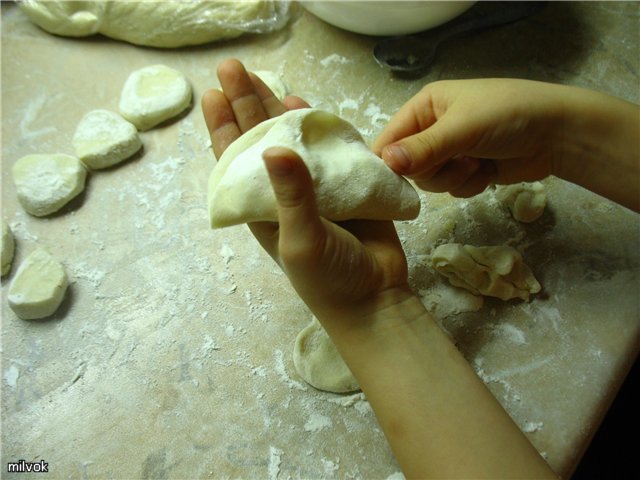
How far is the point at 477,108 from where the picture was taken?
0.87m

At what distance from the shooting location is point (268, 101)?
1.09m

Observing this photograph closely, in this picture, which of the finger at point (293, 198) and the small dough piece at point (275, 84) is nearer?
the finger at point (293, 198)

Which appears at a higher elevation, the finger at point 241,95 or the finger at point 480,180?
the finger at point 241,95

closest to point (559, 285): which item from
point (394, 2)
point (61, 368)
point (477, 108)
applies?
point (477, 108)

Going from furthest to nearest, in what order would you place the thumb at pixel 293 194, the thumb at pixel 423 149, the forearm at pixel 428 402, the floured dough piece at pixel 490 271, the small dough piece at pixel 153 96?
the small dough piece at pixel 153 96 → the floured dough piece at pixel 490 271 → the thumb at pixel 423 149 → the forearm at pixel 428 402 → the thumb at pixel 293 194

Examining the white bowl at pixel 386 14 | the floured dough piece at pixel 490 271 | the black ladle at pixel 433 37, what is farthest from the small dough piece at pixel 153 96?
the floured dough piece at pixel 490 271

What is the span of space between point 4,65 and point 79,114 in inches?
12.3

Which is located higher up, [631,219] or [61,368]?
[631,219]

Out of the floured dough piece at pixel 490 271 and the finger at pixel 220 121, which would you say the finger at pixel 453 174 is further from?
the finger at pixel 220 121

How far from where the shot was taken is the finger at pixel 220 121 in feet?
3.44

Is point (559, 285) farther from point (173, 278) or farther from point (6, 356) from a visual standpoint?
point (6, 356)

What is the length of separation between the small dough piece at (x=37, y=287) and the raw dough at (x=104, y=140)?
26 centimetres

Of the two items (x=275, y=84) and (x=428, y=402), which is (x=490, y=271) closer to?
(x=428, y=402)

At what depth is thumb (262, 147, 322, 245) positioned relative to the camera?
0.61 m
